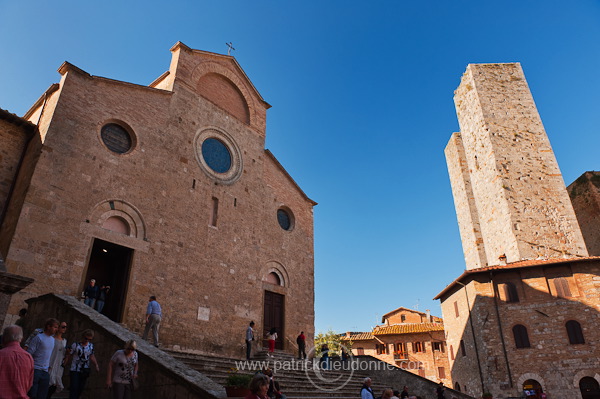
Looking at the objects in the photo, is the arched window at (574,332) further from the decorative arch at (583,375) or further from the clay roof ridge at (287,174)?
the clay roof ridge at (287,174)

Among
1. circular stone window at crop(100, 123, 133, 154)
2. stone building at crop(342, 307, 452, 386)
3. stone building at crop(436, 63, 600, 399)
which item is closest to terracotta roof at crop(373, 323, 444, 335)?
stone building at crop(342, 307, 452, 386)

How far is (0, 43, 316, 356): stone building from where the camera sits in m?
10.3

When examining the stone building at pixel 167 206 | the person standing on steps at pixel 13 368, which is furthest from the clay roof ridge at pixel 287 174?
the person standing on steps at pixel 13 368

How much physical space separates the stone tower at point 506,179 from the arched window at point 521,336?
431 cm

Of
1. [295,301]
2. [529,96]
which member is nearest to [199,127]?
[295,301]

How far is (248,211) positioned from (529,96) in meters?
20.1

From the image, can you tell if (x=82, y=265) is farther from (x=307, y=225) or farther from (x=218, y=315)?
(x=307, y=225)

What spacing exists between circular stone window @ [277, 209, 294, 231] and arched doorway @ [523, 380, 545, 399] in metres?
11.6

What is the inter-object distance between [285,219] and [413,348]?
19.5 m

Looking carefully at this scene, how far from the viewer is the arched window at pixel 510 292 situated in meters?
18.1

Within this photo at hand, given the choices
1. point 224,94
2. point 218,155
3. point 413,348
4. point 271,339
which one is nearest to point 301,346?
point 271,339

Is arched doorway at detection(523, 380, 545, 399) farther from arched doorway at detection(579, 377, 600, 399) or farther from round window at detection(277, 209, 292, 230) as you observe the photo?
round window at detection(277, 209, 292, 230)

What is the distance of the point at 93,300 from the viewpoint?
9883mm

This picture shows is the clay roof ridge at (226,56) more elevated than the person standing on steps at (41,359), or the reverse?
the clay roof ridge at (226,56)
